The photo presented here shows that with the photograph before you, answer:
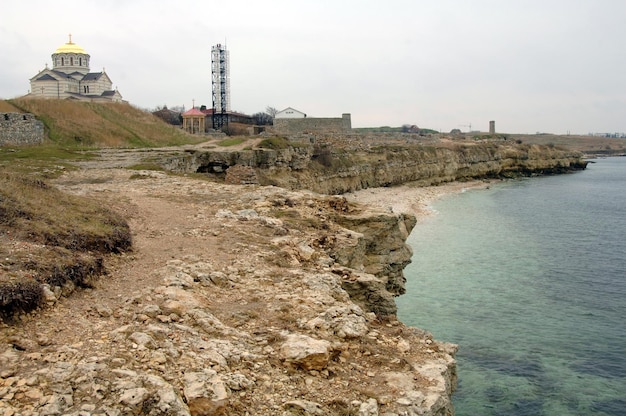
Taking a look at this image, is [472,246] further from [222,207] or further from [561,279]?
[222,207]

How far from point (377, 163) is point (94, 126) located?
105 ft

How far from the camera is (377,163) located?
2473 inches

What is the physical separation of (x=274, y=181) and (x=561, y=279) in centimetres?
2433

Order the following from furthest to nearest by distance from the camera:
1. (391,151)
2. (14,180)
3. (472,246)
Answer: (391,151), (472,246), (14,180)

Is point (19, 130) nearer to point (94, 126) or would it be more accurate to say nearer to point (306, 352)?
point (94, 126)

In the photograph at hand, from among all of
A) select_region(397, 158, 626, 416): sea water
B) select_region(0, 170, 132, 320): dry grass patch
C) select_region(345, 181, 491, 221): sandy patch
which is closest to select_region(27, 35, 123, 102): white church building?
select_region(345, 181, 491, 221): sandy patch

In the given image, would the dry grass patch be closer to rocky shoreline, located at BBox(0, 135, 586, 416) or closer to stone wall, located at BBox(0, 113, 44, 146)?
rocky shoreline, located at BBox(0, 135, 586, 416)

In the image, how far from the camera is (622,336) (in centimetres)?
1616

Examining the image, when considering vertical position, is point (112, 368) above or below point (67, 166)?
below

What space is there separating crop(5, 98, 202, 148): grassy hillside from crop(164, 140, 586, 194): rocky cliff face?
940cm

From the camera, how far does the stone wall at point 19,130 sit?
106 feet

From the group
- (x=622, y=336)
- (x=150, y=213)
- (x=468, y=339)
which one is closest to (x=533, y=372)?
(x=468, y=339)

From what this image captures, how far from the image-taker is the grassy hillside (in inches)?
1531

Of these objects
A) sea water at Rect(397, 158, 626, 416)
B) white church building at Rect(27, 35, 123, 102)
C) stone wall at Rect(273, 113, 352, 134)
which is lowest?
sea water at Rect(397, 158, 626, 416)
